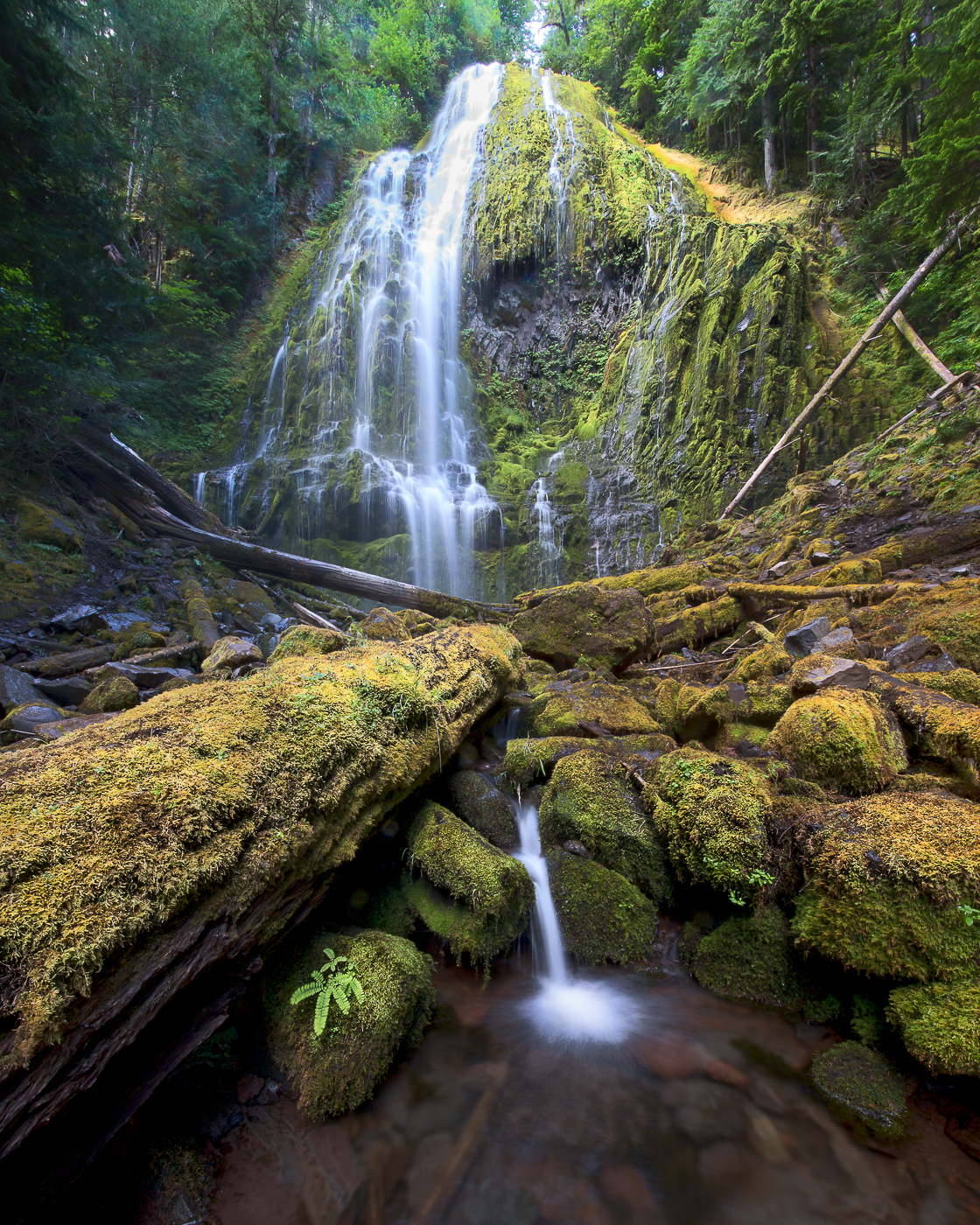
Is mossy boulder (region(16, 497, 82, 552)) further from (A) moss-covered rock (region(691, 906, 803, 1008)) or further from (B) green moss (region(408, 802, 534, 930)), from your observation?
(A) moss-covered rock (region(691, 906, 803, 1008))

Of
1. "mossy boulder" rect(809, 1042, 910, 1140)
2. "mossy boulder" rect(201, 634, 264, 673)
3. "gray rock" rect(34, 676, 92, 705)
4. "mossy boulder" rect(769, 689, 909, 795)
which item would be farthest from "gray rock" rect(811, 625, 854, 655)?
"gray rock" rect(34, 676, 92, 705)

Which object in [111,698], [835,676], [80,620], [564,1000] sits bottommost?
[564,1000]

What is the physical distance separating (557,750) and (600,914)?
1.30 metres

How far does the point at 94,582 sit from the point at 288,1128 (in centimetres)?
921

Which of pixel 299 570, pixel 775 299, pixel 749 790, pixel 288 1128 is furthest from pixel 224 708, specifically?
pixel 775 299

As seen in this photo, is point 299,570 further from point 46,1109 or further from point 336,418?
point 336,418

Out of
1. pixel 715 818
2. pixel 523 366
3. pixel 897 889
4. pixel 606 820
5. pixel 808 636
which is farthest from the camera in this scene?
pixel 523 366

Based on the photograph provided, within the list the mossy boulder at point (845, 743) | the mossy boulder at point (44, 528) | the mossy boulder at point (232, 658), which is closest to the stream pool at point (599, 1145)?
the mossy boulder at point (845, 743)

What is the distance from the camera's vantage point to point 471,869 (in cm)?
286

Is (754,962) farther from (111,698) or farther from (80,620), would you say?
(80,620)

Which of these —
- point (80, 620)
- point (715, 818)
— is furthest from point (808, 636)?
point (80, 620)

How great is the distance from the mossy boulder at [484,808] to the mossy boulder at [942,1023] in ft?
7.23

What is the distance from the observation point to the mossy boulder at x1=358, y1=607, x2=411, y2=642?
515cm

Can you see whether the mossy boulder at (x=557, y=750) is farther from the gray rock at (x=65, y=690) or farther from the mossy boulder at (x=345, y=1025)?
the gray rock at (x=65, y=690)
